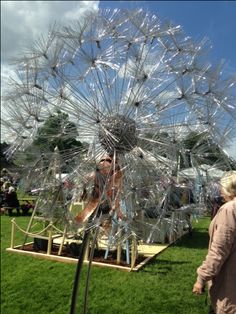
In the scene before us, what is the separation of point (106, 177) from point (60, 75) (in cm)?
90

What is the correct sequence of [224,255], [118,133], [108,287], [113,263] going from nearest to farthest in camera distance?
[118,133] < [224,255] < [108,287] < [113,263]

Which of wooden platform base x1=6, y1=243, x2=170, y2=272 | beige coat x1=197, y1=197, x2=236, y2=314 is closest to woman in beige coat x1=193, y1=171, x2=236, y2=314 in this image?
beige coat x1=197, y1=197, x2=236, y2=314

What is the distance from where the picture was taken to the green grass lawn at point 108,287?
6.45 m

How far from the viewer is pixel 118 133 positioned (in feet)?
10.7

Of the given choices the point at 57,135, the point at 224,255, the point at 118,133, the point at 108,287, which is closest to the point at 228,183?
the point at 224,255

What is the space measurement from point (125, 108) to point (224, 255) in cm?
136

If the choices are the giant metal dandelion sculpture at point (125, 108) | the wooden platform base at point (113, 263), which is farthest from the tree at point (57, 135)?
the wooden platform base at point (113, 263)

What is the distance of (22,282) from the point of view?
7.66 meters

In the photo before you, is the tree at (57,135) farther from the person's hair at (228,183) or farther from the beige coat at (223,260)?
the beige coat at (223,260)

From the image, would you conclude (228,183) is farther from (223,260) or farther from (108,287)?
(108,287)

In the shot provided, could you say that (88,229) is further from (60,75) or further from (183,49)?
(183,49)

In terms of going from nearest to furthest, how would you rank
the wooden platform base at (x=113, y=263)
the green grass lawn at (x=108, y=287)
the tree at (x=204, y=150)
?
the tree at (x=204, y=150), the green grass lawn at (x=108, y=287), the wooden platform base at (x=113, y=263)

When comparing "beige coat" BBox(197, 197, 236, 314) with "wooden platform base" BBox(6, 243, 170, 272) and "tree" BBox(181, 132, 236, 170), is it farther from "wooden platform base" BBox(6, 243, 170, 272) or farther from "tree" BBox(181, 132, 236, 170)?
"wooden platform base" BBox(6, 243, 170, 272)

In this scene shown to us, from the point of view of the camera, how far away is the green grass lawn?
254 inches
